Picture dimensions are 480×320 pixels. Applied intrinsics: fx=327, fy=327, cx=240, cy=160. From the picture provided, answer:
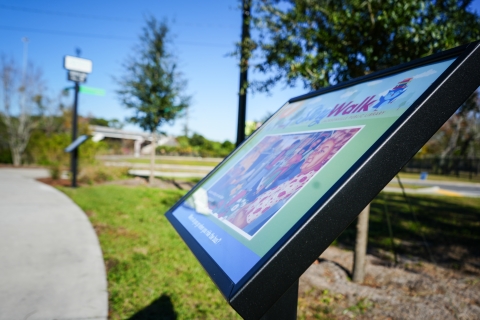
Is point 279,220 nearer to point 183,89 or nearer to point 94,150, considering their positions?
point 183,89

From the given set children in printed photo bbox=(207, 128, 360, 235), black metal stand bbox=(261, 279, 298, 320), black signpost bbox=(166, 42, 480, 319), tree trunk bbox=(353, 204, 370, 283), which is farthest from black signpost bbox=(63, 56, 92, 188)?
black metal stand bbox=(261, 279, 298, 320)

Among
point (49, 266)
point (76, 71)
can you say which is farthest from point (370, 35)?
point (76, 71)

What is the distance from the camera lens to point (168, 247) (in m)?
4.98

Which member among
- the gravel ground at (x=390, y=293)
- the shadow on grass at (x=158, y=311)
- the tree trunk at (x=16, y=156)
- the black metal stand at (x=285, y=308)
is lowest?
the tree trunk at (x=16, y=156)

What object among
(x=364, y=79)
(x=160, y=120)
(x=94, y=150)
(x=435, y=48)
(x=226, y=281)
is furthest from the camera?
(x=94, y=150)

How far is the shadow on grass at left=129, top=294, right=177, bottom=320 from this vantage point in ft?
9.77

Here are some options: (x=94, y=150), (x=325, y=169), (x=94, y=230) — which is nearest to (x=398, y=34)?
(x=325, y=169)

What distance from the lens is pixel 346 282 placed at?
12.7 ft

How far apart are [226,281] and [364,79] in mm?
1036

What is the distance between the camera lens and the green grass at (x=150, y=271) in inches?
123

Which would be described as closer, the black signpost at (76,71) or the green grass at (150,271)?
the green grass at (150,271)

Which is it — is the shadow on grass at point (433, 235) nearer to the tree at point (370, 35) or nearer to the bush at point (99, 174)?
the tree at point (370, 35)

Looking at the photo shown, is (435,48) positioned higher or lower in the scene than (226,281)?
higher

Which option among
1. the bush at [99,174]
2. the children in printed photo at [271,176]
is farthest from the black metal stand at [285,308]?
the bush at [99,174]
